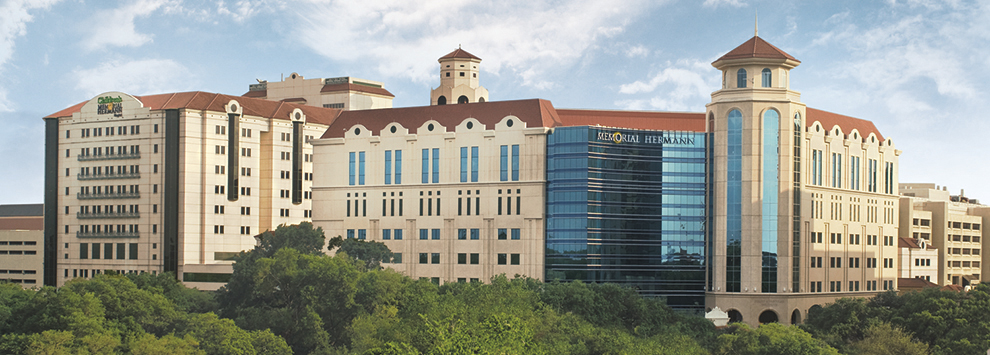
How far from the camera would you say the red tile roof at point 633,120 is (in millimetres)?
167375

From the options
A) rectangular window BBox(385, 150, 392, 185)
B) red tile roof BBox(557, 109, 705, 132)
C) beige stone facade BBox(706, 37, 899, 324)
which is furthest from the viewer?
rectangular window BBox(385, 150, 392, 185)

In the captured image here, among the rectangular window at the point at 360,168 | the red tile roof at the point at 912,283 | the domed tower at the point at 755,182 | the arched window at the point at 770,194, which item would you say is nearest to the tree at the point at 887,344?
the arched window at the point at 770,194

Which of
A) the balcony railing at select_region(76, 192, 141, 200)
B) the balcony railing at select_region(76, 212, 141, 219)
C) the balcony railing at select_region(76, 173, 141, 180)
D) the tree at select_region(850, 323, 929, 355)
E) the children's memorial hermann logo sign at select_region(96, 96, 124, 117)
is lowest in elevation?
the tree at select_region(850, 323, 929, 355)

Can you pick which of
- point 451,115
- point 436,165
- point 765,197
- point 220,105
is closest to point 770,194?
point 765,197

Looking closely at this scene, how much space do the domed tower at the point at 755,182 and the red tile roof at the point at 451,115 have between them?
24.2m

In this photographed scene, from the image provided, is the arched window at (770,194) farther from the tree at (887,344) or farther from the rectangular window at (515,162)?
the tree at (887,344)

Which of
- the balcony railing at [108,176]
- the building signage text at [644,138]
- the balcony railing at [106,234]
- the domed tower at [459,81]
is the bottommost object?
the balcony railing at [106,234]

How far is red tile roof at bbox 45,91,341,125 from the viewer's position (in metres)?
182

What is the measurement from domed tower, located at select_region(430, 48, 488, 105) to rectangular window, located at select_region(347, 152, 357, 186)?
25439 mm

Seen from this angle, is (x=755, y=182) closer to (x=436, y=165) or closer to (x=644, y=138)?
(x=644, y=138)

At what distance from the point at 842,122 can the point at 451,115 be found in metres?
57.5

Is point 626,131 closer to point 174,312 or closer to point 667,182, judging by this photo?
point 667,182

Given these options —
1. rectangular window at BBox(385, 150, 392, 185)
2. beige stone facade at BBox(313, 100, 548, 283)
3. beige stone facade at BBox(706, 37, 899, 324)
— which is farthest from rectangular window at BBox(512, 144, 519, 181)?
beige stone facade at BBox(706, 37, 899, 324)

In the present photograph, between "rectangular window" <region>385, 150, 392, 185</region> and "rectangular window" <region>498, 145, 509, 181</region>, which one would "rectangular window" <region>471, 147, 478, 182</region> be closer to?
"rectangular window" <region>498, 145, 509, 181</region>
